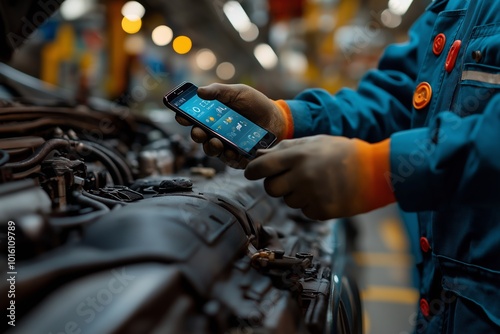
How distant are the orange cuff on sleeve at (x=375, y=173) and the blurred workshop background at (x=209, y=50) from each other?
5.11 ft

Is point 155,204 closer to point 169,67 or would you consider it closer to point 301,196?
point 301,196

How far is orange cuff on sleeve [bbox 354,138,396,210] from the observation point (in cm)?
84

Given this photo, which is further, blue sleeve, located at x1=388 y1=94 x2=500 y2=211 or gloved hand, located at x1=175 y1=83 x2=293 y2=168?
gloved hand, located at x1=175 y1=83 x2=293 y2=168

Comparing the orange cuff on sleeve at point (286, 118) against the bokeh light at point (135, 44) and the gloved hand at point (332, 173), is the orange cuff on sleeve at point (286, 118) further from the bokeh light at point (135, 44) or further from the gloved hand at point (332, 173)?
the bokeh light at point (135, 44)

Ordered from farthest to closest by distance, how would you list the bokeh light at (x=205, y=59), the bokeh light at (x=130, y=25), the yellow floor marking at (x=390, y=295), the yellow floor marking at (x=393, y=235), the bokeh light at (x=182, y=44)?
the bokeh light at (x=205, y=59) → the bokeh light at (x=182, y=44) → the bokeh light at (x=130, y=25) → the yellow floor marking at (x=393, y=235) → the yellow floor marking at (x=390, y=295)

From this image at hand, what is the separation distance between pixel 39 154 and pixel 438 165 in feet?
2.87

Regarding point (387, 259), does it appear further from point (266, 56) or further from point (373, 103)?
point (266, 56)

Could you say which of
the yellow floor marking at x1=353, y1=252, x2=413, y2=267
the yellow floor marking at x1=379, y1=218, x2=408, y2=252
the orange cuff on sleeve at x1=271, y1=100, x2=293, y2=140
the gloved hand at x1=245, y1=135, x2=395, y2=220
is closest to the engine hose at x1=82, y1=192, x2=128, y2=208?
the gloved hand at x1=245, y1=135, x2=395, y2=220

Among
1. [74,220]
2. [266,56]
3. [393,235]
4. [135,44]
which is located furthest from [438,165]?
[266,56]

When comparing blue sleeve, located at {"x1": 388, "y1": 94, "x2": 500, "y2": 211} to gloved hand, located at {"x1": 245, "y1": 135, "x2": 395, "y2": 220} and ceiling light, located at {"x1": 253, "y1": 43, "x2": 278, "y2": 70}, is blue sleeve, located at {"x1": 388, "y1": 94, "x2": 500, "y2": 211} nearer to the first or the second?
gloved hand, located at {"x1": 245, "y1": 135, "x2": 395, "y2": 220}

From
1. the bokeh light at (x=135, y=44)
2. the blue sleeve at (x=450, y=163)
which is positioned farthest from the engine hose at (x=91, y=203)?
the bokeh light at (x=135, y=44)

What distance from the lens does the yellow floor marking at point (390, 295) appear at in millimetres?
2939

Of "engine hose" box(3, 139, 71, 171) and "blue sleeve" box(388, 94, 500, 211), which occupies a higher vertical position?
"blue sleeve" box(388, 94, 500, 211)

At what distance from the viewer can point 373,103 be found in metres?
1.30
